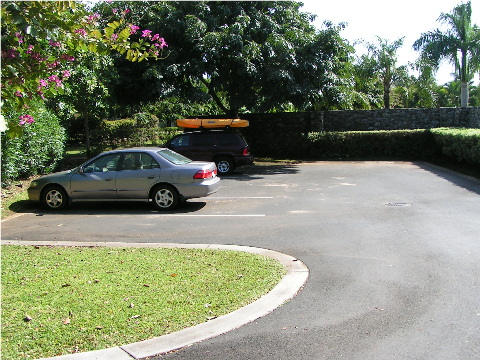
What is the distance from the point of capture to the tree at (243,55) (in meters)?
19.4

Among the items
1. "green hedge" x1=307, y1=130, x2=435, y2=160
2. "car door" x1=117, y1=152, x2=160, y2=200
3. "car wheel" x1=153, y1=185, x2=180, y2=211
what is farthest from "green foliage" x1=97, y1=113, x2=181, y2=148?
"car wheel" x1=153, y1=185, x2=180, y2=211

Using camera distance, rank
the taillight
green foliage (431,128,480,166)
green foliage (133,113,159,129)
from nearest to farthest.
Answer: the taillight, green foliage (431,128,480,166), green foliage (133,113,159,129)

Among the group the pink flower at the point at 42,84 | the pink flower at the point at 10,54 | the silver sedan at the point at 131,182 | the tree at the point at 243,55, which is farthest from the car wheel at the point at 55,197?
the tree at the point at 243,55

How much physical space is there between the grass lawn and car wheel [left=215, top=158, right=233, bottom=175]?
35.4ft

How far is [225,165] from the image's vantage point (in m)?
18.7

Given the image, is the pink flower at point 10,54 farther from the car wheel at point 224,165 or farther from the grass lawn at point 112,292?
the car wheel at point 224,165

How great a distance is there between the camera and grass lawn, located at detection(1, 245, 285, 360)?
4.73m

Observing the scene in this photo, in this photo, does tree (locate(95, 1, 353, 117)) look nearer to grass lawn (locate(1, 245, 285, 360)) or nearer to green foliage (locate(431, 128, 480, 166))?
green foliage (locate(431, 128, 480, 166))

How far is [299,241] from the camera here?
851 centimetres

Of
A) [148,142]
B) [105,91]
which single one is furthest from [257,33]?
[148,142]

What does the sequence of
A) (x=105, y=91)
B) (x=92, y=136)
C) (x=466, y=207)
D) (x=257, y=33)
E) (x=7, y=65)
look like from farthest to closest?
(x=92, y=136), (x=257, y=33), (x=105, y=91), (x=466, y=207), (x=7, y=65)

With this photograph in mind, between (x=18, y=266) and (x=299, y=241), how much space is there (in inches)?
175

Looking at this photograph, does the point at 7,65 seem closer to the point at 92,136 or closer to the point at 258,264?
the point at 258,264

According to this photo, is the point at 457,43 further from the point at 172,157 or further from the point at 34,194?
the point at 34,194
